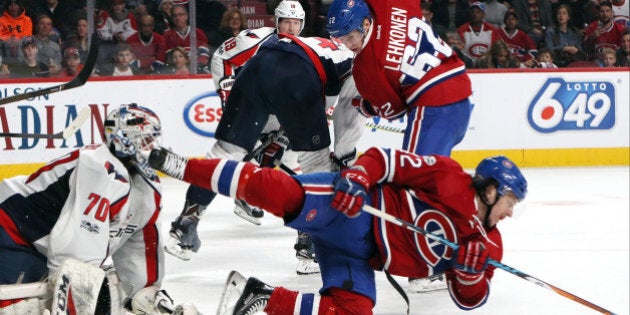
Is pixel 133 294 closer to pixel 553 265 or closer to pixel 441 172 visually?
pixel 441 172

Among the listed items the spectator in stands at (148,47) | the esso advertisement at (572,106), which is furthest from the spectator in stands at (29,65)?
the esso advertisement at (572,106)

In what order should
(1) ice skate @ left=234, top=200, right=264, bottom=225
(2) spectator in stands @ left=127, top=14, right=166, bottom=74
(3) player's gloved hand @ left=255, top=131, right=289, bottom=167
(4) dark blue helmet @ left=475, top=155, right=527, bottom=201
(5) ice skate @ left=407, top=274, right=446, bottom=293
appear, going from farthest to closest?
(2) spectator in stands @ left=127, top=14, right=166, bottom=74, (1) ice skate @ left=234, top=200, right=264, bottom=225, (3) player's gloved hand @ left=255, top=131, right=289, bottom=167, (5) ice skate @ left=407, top=274, right=446, bottom=293, (4) dark blue helmet @ left=475, top=155, right=527, bottom=201

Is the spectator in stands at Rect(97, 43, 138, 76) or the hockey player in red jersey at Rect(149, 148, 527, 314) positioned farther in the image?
the spectator in stands at Rect(97, 43, 138, 76)

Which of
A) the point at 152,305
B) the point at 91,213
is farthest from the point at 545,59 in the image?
the point at 91,213

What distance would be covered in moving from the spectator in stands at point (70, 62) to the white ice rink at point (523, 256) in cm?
90

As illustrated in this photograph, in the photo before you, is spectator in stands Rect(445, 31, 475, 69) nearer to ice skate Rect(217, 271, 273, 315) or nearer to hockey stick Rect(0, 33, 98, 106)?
hockey stick Rect(0, 33, 98, 106)

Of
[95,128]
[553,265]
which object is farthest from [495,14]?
[553,265]

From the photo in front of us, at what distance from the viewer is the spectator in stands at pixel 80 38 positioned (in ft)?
22.6

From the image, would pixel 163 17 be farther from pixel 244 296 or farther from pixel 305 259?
pixel 244 296

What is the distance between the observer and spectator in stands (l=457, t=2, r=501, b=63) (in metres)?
7.66

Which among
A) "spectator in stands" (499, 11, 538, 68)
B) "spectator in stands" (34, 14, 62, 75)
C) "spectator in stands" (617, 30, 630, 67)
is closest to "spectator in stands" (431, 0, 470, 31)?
"spectator in stands" (499, 11, 538, 68)

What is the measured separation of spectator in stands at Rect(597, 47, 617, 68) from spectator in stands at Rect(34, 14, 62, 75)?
11.8 ft

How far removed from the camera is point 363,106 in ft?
14.3

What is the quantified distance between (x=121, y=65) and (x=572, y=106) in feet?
9.78
